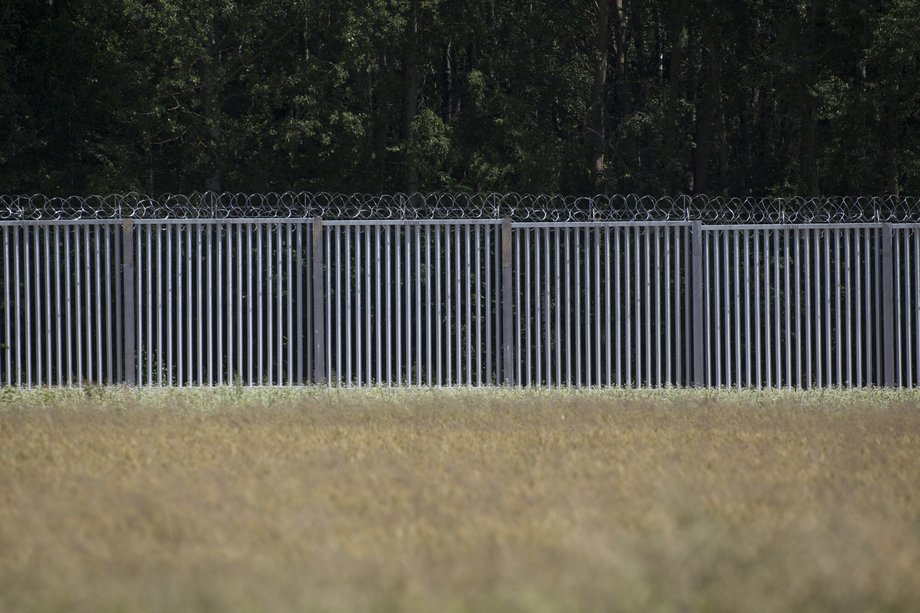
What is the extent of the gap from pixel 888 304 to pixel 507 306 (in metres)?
3.87

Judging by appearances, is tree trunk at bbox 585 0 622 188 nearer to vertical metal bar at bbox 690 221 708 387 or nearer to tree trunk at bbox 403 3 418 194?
tree trunk at bbox 403 3 418 194

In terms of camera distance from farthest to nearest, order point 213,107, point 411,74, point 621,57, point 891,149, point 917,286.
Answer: point 621,57, point 411,74, point 213,107, point 891,149, point 917,286

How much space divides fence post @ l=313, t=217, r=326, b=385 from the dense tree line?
8.50 meters

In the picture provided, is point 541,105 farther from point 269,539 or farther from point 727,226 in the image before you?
point 269,539

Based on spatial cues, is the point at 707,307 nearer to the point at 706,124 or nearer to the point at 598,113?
the point at 598,113

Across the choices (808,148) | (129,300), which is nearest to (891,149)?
(808,148)

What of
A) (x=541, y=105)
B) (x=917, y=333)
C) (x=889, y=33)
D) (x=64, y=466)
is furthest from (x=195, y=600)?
(x=541, y=105)

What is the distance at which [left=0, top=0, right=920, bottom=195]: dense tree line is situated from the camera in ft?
68.3

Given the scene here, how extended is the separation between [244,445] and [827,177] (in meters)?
15.1

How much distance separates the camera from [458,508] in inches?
245

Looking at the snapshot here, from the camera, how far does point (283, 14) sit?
22.1 m

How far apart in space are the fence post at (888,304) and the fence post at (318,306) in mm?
5671

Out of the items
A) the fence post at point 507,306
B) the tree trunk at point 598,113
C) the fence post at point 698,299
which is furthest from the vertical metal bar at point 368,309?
the tree trunk at point 598,113

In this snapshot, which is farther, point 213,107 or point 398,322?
point 213,107
